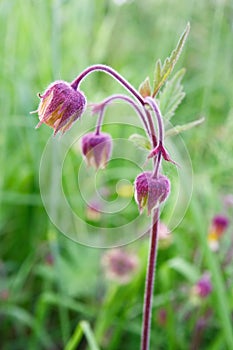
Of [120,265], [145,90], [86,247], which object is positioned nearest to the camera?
[145,90]

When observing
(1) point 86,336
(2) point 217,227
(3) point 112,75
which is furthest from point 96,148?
(2) point 217,227

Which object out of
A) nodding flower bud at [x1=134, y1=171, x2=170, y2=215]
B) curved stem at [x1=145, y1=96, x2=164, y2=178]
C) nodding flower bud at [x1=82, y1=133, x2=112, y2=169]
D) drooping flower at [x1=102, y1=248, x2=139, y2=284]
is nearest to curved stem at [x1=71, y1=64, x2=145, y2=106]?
curved stem at [x1=145, y1=96, x2=164, y2=178]

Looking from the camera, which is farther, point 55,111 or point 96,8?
point 96,8

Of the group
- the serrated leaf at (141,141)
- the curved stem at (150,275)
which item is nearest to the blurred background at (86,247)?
the curved stem at (150,275)

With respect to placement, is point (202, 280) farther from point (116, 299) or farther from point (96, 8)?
point (96, 8)

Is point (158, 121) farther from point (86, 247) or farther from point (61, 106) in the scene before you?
point (86, 247)

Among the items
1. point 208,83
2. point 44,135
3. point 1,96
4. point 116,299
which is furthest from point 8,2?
point 116,299

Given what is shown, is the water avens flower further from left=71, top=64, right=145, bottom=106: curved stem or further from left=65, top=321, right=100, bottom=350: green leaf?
left=71, top=64, right=145, bottom=106: curved stem
